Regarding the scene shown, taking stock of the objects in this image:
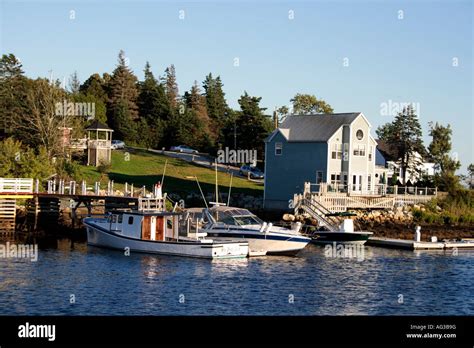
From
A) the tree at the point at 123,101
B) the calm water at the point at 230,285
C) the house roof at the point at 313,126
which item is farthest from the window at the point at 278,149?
the tree at the point at 123,101

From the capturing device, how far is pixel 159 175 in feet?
270

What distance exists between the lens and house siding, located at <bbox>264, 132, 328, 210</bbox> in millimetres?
67812

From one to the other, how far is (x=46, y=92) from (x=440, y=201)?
41.5m

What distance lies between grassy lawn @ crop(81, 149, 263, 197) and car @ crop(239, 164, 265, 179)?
2.92 meters

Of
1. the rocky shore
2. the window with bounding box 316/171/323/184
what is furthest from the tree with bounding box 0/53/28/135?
the rocky shore

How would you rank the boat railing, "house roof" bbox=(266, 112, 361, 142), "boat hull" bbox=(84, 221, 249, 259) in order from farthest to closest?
"house roof" bbox=(266, 112, 361, 142) < the boat railing < "boat hull" bbox=(84, 221, 249, 259)

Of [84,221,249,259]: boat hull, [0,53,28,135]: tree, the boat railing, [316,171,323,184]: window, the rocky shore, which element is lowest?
[84,221,249,259]: boat hull

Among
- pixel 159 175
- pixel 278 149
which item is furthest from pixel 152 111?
pixel 278 149

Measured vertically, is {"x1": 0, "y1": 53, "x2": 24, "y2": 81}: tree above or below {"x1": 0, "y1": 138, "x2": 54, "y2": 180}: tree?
above

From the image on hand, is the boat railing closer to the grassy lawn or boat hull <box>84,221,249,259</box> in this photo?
boat hull <box>84,221,249,259</box>

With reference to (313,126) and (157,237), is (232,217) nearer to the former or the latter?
(157,237)

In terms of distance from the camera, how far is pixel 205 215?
48094 millimetres
